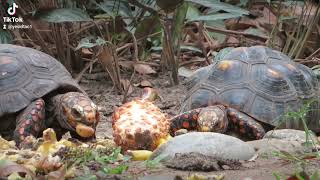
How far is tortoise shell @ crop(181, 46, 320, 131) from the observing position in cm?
405

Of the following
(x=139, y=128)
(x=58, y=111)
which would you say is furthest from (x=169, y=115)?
(x=139, y=128)

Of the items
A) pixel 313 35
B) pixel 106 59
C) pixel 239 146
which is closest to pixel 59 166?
pixel 239 146

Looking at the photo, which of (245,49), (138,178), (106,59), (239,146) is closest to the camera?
(138,178)

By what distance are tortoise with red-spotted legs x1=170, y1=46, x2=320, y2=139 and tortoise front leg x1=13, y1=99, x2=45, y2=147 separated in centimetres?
70

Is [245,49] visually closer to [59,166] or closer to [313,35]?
[59,166]

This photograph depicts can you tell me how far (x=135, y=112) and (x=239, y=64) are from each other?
1.11 m

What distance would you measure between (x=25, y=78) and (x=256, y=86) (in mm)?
1277

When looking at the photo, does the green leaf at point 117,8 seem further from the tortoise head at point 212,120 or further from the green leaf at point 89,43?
the tortoise head at point 212,120

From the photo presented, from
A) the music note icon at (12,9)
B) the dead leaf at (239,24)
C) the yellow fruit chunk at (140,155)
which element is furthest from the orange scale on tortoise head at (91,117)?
the dead leaf at (239,24)

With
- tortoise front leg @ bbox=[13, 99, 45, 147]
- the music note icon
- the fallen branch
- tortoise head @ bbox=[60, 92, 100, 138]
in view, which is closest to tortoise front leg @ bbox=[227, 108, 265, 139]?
tortoise head @ bbox=[60, 92, 100, 138]

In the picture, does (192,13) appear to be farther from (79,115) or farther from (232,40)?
(79,115)

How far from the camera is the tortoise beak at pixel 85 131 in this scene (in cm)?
363

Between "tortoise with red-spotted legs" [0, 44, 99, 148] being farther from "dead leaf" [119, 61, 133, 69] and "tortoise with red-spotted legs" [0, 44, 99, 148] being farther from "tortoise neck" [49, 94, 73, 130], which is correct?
"dead leaf" [119, 61, 133, 69]

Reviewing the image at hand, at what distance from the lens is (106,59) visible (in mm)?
5207
